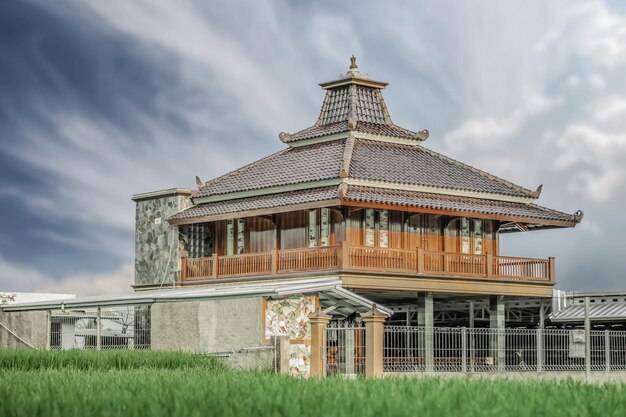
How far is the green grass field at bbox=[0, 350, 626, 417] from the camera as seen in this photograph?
1420cm

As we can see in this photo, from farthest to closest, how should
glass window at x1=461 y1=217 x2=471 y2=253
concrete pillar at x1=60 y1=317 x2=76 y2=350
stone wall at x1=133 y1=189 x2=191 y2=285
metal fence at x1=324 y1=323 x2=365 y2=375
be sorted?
stone wall at x1=133 y1=189 x2=191 y2=285
glass window at x1=461 y1=217 x2=471 y2=253
concrete pillar at x1=60 y1=317 x2=76 y2=350
metal fence at x1=324 y1=323 x2=365 y2=375

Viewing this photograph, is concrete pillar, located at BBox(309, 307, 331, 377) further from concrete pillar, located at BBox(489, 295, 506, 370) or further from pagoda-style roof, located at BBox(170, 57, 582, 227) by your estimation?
concrete pillar, located at BBox(489, 295, 506, 370)

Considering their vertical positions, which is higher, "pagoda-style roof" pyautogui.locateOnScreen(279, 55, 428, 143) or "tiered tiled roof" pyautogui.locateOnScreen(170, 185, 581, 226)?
"pagoda-style roof" pyautogui.locateOnScreen(279, 55, 428, 143)

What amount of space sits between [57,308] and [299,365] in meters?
12.4

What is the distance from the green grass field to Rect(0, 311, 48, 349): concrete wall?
21324mm

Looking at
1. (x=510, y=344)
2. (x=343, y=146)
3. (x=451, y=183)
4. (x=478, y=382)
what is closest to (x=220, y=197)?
(x=343, y=146)

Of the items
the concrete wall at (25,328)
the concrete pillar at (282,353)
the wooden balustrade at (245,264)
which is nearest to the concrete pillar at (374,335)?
the concrete pillar at (282,353)

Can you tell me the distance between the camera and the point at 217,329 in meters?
33.5

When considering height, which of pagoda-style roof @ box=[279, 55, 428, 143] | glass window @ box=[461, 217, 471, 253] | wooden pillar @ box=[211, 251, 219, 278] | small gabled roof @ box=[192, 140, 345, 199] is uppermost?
pagoda-style roof @ box=[279, 55, 428, 143]

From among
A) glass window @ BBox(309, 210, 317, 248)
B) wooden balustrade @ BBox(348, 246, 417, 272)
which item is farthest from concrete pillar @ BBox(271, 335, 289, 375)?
glass window @ BBox(309, 210, 317, 248)

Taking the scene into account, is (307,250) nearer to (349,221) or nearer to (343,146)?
(349,221)

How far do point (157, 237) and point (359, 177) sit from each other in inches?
436

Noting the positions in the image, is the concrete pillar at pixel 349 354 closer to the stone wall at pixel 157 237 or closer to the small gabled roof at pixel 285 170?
the small gabled roof at pixel 285 170

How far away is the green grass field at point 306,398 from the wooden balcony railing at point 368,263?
18.5 metres
